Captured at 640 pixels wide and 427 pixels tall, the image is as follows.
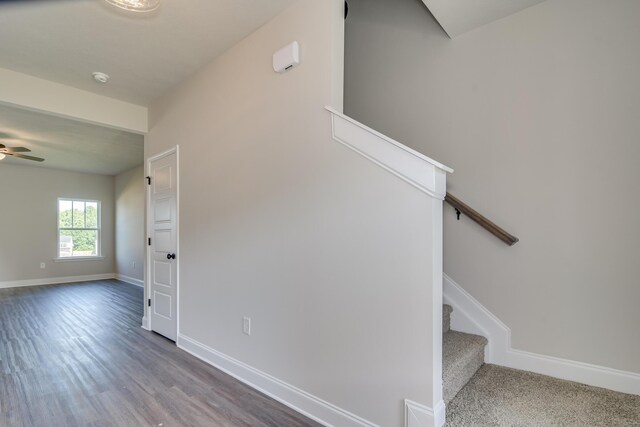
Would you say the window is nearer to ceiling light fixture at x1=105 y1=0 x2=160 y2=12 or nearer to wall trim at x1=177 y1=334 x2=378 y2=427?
wall trim at x1=177 y1=334 x2=378 y2=427

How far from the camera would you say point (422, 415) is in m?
1.49

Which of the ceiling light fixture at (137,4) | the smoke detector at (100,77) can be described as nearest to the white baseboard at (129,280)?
the smoke detector at (100,77)

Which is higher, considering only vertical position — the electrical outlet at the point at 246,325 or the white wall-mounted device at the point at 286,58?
the white wall-mounted device at the point at 286,58

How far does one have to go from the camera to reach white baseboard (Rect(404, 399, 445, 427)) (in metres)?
1.47

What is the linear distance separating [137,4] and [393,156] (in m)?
1.90

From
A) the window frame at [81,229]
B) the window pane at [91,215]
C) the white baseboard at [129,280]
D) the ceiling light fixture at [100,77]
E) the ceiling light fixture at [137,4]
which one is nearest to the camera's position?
the ceiling light fixture at [137,4]

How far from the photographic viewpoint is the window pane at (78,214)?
7527 mm

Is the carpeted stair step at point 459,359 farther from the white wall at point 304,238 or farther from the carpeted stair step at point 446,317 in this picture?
the white wall at point 304,238

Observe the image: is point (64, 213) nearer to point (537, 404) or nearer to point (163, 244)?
point (163, 244)

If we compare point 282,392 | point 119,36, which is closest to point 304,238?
point 282,392

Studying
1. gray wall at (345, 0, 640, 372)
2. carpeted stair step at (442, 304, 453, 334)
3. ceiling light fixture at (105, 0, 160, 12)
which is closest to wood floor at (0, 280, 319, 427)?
carpeted stair step at (442, 304, 453, 334)

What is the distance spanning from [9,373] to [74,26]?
9.29 ft

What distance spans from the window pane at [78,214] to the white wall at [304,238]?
6.48 m

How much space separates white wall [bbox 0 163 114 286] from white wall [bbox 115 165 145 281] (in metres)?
0.72
